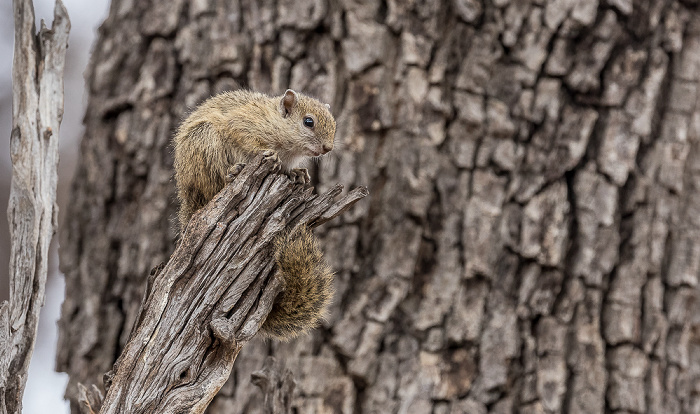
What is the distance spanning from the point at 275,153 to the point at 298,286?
48 centimetres

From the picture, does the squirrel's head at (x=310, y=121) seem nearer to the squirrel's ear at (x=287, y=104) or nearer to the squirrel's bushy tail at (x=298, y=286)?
the squirrel's ear at (x=287, y=104)

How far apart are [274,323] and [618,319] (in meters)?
1.90

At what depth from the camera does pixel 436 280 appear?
3.43 metres

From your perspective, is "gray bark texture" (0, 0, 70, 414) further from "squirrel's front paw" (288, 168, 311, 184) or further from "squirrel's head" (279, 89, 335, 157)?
"squirrel's head" (279, 89, 335, 157)

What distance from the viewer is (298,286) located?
230 centimetres

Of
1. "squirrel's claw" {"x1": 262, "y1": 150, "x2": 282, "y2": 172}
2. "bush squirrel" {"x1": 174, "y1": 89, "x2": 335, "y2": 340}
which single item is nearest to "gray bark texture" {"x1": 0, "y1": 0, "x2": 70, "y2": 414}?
"bush squirrel" {"x1": 174, "y1": 89, "x2": 335, "y2": 340}

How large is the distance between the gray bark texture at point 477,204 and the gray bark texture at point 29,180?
1297mm

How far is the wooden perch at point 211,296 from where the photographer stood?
1.98 metres

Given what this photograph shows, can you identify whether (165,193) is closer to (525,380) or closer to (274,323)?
(274,323)


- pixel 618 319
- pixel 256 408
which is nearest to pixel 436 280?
pixel 618 319

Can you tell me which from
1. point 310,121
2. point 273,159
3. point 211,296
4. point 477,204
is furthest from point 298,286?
point 477,204

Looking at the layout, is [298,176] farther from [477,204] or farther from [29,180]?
[477,204]

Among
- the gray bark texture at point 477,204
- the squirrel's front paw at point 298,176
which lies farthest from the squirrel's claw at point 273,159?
the gray bark texture at point 477,204

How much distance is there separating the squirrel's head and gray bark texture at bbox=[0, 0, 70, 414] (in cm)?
108
